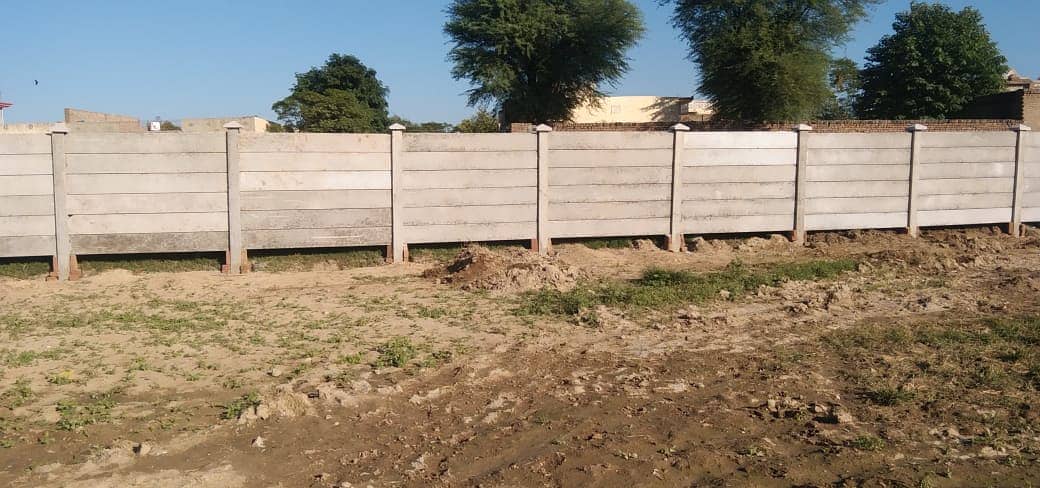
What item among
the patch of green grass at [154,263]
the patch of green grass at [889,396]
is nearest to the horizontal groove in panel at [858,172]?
the patch of green grass at [889,396]

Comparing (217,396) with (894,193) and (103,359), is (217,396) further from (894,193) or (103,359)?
(894,193)

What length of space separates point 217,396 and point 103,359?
159cm

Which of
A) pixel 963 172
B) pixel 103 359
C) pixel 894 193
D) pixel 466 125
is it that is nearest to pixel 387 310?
pixel 103 359

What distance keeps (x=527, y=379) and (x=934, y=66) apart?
1216 inches

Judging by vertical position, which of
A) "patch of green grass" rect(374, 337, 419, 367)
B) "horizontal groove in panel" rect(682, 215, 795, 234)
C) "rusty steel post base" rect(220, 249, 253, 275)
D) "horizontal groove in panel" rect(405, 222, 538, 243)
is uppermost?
"horizontal groove in panel" rect(682, 215, 795, 234)

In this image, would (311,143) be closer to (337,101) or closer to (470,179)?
(470,179)

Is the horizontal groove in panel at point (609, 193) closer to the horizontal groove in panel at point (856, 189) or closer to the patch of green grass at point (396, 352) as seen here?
the horizontal groove in panel at point (856, 189)

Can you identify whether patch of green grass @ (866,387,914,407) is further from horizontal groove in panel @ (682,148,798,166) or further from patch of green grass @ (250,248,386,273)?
patch of green grass @ (250,248,386,273)

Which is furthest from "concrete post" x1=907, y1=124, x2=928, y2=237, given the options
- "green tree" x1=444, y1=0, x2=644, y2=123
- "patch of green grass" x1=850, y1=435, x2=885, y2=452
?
"green tree" x1=444, y1=0, x2=644, y2=123

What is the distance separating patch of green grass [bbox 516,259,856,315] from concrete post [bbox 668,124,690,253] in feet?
4.95

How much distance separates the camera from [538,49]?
97.0ft

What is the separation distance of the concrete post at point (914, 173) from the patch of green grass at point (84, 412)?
1223 cm

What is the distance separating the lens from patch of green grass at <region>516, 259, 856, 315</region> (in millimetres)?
8516

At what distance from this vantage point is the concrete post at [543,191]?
11.7 meters
